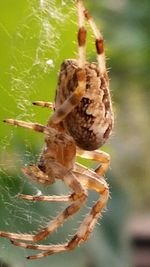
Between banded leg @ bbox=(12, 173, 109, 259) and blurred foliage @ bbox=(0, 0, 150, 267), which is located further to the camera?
banded leg @ bbox=(12, 173, 109, 259)

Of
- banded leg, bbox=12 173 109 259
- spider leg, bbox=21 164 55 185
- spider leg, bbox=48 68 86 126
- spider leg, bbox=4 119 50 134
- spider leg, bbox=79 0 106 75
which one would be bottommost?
banded leg, bbox=12 173 109 259

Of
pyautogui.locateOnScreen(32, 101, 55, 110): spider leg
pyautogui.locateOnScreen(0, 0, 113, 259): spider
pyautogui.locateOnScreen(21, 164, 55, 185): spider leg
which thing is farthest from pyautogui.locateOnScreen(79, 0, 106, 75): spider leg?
pyautogui.locateOnScreen(21, 164, 55, 185): spider leg

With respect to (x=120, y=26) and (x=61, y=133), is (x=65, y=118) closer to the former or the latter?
(x=61, y=133)

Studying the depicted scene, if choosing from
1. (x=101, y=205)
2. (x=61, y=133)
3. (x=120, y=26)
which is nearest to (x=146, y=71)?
(x=120, y=26)

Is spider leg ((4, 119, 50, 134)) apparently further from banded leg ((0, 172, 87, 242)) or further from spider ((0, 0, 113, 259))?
banded leg ((0, 172, 87, 242))

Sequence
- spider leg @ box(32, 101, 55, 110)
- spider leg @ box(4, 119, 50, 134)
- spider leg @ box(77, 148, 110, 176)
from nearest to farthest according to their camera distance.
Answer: spider leg @ box(4, 119, 50, 134) < spider leg @ box(32, 101, 55, 110) < spider leg @ box(77, 148, 110, 176)

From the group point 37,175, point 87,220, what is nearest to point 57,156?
point 37,175

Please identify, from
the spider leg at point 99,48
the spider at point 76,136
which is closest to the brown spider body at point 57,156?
the spider at point 76,136

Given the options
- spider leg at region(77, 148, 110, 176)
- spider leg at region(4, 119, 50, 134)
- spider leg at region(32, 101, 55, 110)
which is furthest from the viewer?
spider leg at region(77, 148, 110, 176)
